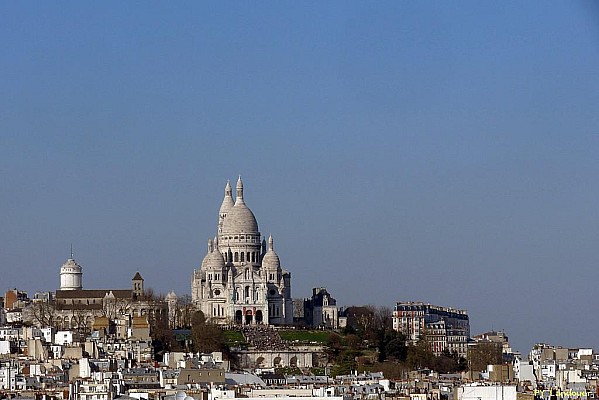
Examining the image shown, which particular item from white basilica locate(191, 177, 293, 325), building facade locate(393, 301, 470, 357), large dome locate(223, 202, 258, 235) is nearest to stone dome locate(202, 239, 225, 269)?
white basilica locate(191, 177, 293, 325)

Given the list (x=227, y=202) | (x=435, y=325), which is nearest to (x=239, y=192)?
(x=227, y=202)

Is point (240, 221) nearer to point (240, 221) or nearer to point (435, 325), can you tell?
point (240, 221)

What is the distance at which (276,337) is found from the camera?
103625 mm

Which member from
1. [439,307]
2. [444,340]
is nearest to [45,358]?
[444,340]

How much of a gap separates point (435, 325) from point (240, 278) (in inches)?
536

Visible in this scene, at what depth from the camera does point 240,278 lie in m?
116

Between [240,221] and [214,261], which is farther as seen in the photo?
[240,221]

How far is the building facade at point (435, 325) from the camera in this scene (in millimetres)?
113562

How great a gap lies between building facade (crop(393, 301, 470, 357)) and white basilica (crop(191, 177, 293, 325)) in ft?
19.5

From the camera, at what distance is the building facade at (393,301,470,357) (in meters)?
114

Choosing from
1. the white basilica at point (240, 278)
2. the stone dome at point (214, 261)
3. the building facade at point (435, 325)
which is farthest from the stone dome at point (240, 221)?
the building facade at point (435, 325)

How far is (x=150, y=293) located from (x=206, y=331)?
1821 cm

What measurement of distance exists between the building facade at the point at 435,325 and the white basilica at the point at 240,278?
594 cm

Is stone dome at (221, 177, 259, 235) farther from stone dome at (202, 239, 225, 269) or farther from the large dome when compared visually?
stone dome at (202, 239, 225, 269)
